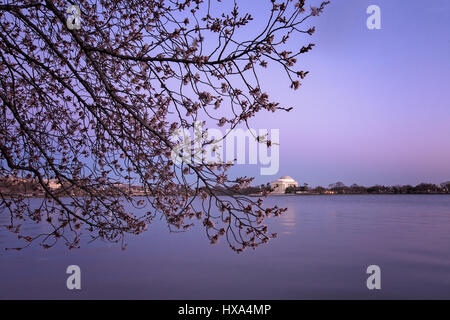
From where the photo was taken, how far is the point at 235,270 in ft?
46.0

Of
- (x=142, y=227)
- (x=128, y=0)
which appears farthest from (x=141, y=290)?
(x=128, y=0)

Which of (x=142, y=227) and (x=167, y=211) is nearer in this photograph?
(x=167, y=211)

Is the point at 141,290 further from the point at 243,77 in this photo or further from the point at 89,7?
the point at 243,77

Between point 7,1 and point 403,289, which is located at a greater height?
point 7,1

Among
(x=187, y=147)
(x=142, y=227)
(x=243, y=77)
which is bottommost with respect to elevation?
Result: (x=142, y=227)

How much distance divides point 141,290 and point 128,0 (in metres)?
8.41

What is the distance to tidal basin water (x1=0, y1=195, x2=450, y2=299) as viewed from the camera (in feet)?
36.6

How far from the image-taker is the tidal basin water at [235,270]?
11.2 m

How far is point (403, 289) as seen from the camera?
11320 mm
